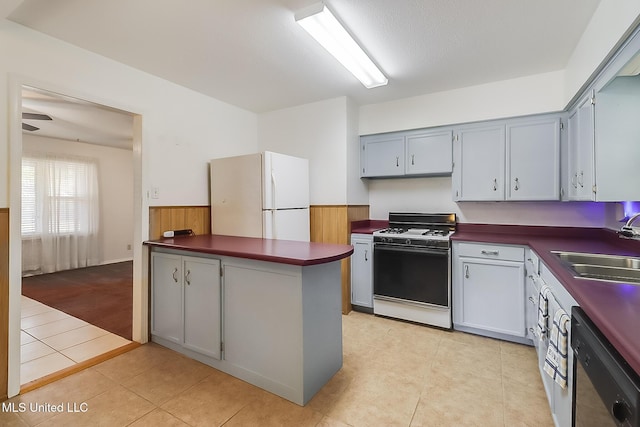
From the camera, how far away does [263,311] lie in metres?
1.88

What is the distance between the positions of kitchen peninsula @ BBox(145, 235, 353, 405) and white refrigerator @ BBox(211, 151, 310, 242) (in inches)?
27.0

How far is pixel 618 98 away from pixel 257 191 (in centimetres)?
276

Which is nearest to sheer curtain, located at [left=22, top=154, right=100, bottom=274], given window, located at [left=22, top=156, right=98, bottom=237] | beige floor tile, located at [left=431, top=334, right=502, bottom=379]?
window, located at [left=22, top=156, right=98, bottom=237]

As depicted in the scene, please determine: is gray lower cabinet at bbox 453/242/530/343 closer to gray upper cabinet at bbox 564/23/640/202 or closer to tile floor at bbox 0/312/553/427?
tile floor at bbox 0/312/553/427

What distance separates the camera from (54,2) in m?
1.74

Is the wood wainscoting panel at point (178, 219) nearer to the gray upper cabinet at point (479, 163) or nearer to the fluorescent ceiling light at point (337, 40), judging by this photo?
the fluorescent ceiling light at point (337, 40)

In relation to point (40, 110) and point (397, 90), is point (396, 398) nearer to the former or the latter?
point (397, 90)

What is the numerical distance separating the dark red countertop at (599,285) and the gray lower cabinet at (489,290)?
0.13m

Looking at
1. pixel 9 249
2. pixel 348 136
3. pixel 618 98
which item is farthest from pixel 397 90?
pixel 9 249

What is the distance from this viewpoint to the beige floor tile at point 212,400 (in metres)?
1.66

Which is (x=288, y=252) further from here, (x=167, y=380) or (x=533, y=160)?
(x=533, y=160)

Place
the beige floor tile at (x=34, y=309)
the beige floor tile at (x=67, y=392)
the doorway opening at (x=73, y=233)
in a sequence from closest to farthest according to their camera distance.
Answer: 1. the beige floor tile at (x=67, y=392)
2. the doorway opening at (x=73, y=233)
3. the beige floor tile at (x=34, y=309)

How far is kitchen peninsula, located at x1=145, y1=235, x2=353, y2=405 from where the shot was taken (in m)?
1.76

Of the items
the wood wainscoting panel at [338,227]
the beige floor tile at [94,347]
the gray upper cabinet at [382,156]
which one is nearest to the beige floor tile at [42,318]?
the beige floor tile at [94,347]
